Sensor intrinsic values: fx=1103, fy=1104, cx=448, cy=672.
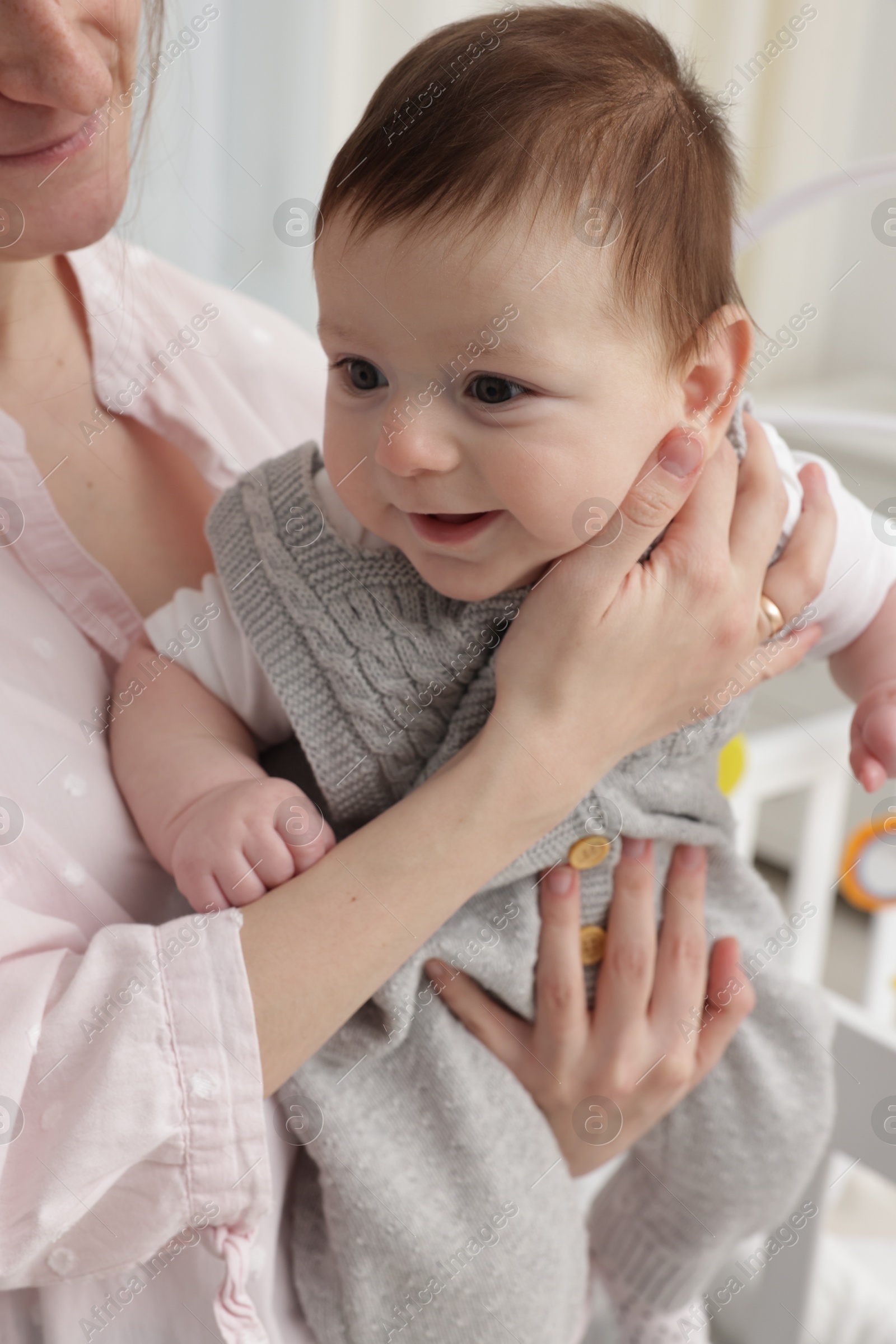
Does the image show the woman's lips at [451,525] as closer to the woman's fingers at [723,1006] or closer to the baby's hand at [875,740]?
the baby's hand at [875,740]

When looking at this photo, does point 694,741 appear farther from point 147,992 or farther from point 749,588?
point 147,992

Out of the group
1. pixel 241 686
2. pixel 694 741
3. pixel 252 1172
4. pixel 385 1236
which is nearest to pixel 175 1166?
pixel 252 1172

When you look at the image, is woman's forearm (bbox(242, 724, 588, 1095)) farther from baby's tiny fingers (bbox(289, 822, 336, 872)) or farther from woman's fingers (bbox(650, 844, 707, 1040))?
woman's fingers (bbox(650, 844, 707, 1040))

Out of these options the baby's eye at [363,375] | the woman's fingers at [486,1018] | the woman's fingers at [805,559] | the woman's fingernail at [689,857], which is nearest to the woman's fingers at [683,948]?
the woman's fingernail at [689,857]

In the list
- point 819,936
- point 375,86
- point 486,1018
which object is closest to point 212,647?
point 486,1018

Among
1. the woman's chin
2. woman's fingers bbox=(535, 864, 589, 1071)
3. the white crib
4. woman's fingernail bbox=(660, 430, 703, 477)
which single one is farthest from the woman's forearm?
the woman's chin

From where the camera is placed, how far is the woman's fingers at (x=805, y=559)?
80 centimetres

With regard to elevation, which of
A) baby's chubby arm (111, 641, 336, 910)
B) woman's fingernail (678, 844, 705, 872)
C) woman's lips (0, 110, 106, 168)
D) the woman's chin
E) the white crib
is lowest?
the white crib

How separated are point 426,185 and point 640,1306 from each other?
944 mm

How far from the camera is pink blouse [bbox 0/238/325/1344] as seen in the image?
60cm

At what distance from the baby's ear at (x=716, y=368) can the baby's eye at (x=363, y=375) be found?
0.19 metres

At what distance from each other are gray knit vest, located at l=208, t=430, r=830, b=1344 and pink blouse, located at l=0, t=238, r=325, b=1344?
0.18 ft

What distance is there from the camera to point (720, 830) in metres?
0.90

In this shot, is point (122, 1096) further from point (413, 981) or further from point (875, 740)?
point (875, 740)
